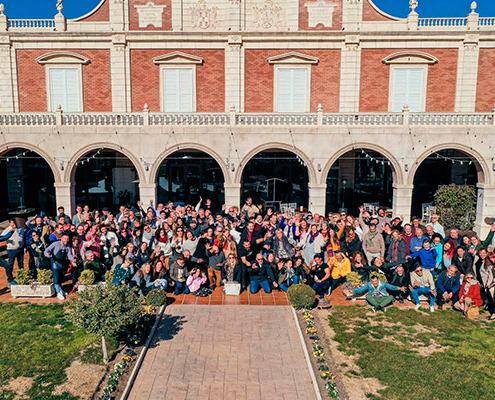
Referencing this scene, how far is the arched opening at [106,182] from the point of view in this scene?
25031 millimetres

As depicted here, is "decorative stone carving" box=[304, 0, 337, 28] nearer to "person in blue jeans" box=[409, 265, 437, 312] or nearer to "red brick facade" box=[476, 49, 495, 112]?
"red brick facade" box=[476, 49, 495, 112]

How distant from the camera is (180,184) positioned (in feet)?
82.6

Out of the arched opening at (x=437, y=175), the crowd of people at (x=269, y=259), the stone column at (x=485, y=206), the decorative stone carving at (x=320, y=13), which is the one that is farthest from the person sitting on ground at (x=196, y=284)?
the arched opening at (x=437, y=175)

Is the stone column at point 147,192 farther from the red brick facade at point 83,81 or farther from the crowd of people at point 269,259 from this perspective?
the crowd of people at point 269,259

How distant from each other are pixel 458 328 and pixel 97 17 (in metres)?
20.9

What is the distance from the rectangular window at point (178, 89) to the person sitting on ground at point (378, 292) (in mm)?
13908

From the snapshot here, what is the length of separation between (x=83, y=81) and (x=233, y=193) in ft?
32.1

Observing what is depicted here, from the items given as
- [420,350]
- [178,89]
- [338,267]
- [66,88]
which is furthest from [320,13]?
[420,350]

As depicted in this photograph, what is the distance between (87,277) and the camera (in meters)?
12.4

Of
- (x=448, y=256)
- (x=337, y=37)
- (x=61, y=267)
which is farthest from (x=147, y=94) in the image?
(x=448, y=256)

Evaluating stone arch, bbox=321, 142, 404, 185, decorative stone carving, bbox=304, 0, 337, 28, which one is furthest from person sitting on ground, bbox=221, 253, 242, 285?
decorative stone carving, bbox=304, 0, 337, 28

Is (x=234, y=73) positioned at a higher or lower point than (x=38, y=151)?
higher

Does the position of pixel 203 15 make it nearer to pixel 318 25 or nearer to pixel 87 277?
pixel 318 25

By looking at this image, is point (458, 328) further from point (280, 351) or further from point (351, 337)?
point (280, 351)
